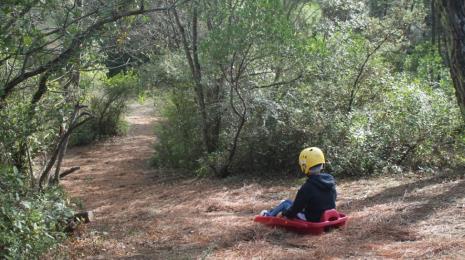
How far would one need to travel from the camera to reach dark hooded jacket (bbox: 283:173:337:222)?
6.06m

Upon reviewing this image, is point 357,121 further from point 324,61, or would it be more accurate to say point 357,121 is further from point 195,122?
point 195,122

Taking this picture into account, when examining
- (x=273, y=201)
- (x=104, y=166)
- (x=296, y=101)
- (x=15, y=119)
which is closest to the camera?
(x=15, y=119)

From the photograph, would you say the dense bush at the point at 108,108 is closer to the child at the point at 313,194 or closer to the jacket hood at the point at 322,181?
the child at the point at 313,194

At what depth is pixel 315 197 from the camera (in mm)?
6043

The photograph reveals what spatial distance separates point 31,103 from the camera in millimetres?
7309

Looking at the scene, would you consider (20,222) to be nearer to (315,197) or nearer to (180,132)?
(315,197)

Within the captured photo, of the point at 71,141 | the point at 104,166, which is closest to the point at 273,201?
the point at 104,166

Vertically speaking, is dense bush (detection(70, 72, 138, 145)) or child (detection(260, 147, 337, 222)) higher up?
dense bush (detection(70, 72, 138, 145))

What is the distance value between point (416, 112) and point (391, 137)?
657 millimetres

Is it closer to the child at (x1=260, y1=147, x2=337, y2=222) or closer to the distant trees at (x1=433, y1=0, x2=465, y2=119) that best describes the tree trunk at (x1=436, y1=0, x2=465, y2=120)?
the distant trees at (x1=433, y1=0, x2=465, y2=119)

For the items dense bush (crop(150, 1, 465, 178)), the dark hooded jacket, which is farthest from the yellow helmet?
dense bush (crop(150, 1, 465, 178))

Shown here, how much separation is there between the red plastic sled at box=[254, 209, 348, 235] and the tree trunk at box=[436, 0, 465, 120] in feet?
7.39

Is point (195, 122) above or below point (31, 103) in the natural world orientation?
below

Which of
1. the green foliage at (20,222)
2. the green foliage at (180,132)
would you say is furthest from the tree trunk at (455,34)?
the green foliage at (180,132)
